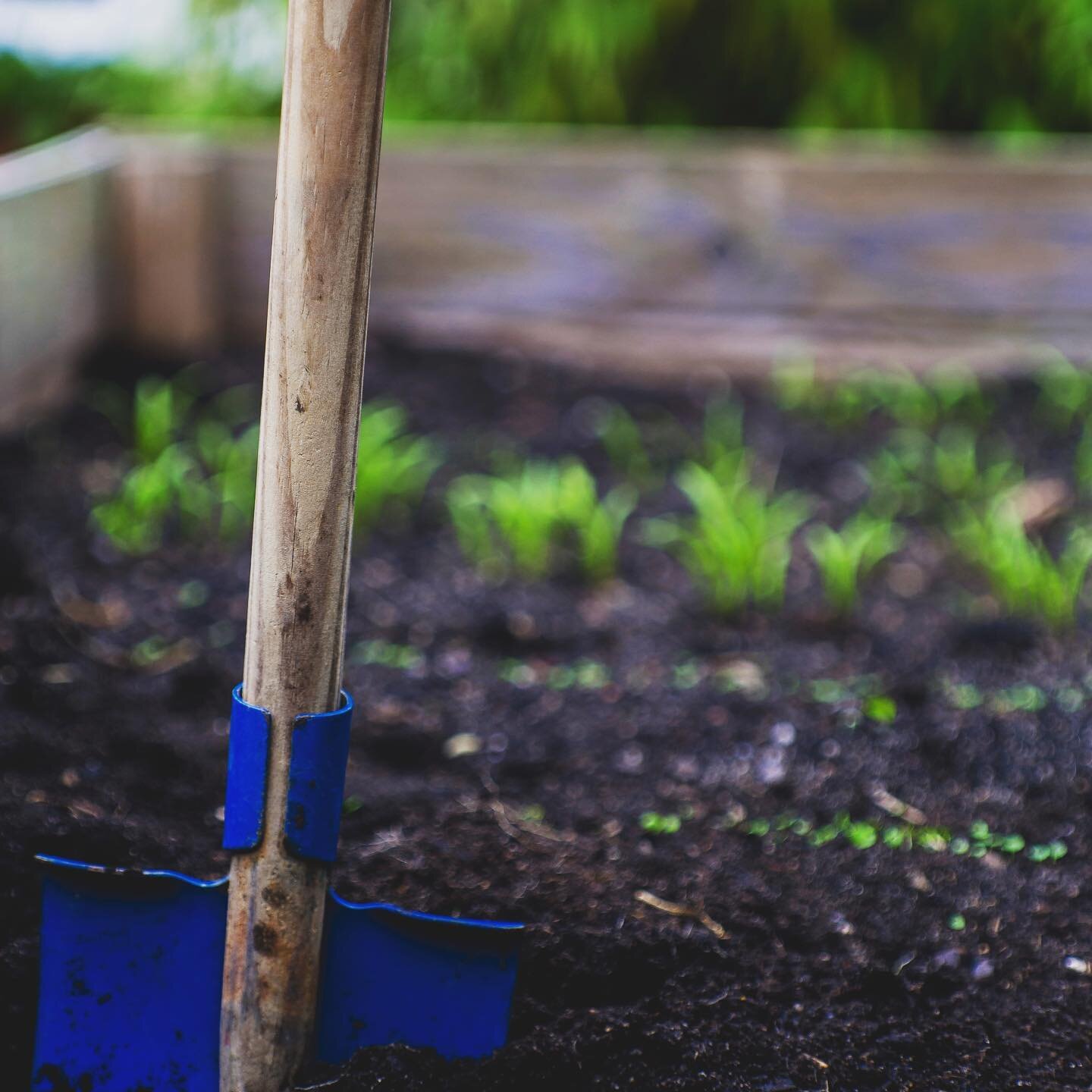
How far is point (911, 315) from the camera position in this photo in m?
3.21

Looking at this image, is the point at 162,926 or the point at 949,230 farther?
the point at 949,230

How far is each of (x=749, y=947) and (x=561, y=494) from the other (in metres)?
1.33

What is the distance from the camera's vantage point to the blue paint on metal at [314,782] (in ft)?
3.16

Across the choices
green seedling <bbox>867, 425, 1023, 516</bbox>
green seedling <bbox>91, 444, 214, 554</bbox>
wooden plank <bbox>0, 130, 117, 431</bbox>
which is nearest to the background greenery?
wooden plank <bbox>0, 130, 117, 431</bbox>

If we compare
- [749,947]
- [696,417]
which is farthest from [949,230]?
[749,947]

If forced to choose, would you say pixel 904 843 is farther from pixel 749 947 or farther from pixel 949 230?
pixel 949 230

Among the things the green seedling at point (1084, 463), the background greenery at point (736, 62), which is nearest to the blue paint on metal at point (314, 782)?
the green seedling at point (1084, 463)

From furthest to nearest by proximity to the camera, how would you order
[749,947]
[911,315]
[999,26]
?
[999,26], [911,315], [749,947]

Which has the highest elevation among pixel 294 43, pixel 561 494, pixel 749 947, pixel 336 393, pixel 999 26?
pixel 999 26

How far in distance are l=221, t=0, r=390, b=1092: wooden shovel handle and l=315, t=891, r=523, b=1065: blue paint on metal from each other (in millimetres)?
32

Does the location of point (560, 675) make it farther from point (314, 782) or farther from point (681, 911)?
point (314, 782)

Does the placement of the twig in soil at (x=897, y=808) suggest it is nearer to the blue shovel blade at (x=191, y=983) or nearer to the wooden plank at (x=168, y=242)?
the blue shovel blade at (x=191, y=983)

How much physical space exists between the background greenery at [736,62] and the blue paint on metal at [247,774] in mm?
2999

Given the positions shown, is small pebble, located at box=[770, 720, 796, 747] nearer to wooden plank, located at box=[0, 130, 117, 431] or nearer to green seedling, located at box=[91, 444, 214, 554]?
green seedling, located at box=[91, 444, 214, 554]
